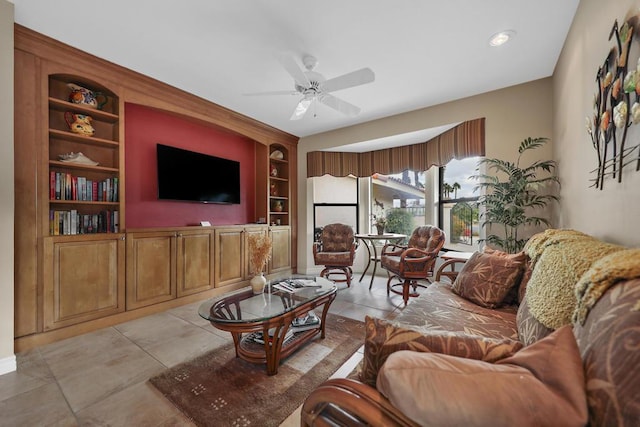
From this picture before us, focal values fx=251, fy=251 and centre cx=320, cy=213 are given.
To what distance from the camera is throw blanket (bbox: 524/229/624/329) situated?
3.17ft

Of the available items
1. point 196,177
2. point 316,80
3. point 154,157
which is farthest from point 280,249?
point 316,80

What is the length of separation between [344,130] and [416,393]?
4046 millimetres

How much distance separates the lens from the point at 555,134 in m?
2.55

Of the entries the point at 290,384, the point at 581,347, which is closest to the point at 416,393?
the point at 581,347

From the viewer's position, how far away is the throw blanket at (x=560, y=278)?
967mm

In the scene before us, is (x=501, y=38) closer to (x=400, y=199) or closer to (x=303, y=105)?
Answer: (x=303, y=105)

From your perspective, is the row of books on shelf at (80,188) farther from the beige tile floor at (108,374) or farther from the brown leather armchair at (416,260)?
the brown leather armchair at (416,260)

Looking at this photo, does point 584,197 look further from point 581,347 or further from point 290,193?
point 290,193

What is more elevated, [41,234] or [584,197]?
[584,197]

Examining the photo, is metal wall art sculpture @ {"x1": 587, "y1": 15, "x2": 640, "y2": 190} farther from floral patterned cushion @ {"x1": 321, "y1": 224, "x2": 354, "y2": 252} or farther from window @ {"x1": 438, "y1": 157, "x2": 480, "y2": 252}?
floral patterned cushion @ {"x1": 321, "y1": 224, "x2": 354, "y2": 252}

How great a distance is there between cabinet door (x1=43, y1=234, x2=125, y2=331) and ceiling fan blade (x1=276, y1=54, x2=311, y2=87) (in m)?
2.29

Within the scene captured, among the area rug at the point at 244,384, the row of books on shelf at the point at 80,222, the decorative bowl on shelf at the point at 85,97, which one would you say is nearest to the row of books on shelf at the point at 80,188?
the row of books on shelf at the point at 80,222

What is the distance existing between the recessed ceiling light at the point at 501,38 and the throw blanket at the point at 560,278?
5.72 ft

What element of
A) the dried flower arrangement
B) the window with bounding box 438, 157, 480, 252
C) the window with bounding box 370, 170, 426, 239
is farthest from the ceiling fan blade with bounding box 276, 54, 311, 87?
the window with bounding box 370, 170, 426, 239
